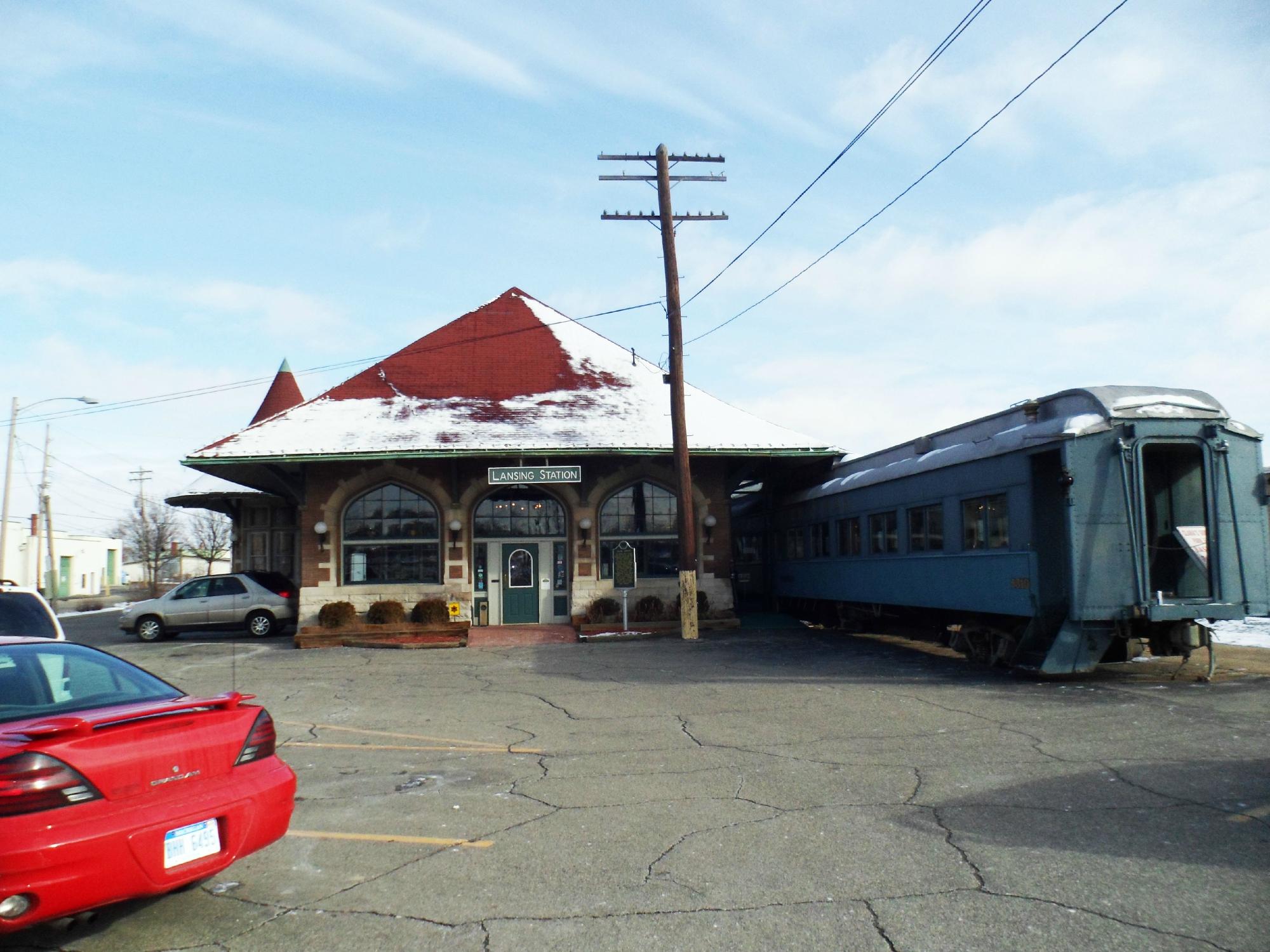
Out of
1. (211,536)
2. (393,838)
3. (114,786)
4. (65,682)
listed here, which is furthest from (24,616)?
(211,536)

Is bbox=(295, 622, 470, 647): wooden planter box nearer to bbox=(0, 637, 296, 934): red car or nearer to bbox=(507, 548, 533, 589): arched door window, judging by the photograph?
bbox=(507, 548, 533, 589): arched door window

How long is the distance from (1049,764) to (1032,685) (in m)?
4.61

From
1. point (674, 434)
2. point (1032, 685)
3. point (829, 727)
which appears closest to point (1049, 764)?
point (829, 727)

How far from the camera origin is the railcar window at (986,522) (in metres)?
13.0

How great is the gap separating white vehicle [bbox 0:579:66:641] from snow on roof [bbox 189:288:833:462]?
11.8 m

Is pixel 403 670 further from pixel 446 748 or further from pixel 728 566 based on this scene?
pixel 728 566

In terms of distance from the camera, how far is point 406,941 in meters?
4.50

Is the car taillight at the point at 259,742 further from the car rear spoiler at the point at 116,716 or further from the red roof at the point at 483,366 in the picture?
the red roof at the point at 483,366

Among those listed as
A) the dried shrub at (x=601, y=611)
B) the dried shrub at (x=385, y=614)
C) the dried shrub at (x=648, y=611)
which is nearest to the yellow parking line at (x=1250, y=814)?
the dried shrub at (x=648, y=611)

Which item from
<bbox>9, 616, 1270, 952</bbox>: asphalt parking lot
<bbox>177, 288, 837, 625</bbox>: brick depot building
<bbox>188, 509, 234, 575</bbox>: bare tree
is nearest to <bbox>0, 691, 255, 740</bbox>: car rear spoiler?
<bbox>9, 616, 1270, 952</bbox>: asphalt parking lot

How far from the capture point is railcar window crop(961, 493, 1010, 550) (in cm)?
1305

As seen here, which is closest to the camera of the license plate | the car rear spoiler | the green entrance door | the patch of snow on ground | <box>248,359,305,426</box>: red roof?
the car rear spoiler

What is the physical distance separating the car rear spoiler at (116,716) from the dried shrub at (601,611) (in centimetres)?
1638

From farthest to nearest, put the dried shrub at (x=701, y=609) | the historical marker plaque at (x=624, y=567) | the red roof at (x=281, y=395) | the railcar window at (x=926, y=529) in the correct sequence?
the red roof at (x=281, y=395) < the dried shrub at (x=701, y=609) < the historical marker plaque at (x=624, y=567) < the railcar window at (x=926, y=529)
